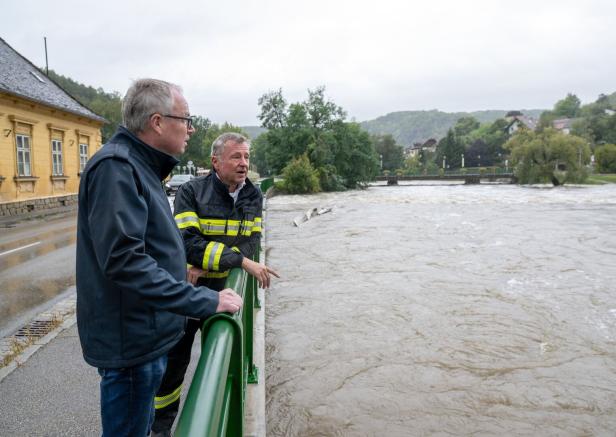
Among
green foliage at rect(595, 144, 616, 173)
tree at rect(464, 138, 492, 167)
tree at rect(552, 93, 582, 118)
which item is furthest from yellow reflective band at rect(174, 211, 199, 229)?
tree at rect(552, 93, 582, 118)

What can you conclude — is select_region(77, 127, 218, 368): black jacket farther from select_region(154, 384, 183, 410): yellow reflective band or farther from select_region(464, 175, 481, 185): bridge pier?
select_region(464, 175, 481, 185): bridge pier

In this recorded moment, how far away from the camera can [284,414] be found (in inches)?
187

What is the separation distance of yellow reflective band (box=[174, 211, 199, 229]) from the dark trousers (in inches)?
25.4

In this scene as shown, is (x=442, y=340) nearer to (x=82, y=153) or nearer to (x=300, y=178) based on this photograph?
(x=82, y=153)

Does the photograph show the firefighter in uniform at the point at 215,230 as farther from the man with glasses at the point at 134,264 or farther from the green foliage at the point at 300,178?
the green foliage at the point at 300,178

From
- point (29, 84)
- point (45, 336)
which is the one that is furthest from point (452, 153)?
point (45, 336)

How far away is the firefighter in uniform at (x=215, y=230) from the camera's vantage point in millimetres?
3072

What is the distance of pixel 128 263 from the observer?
1749 mm

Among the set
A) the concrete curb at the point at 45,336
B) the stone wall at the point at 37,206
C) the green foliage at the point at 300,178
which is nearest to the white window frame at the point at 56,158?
the stone wall at the point at 37,206

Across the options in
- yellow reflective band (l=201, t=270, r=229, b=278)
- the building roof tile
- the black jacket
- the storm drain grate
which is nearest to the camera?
the black jacket

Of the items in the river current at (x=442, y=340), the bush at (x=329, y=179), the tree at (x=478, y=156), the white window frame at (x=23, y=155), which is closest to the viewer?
the river current at (x=442, y=340)

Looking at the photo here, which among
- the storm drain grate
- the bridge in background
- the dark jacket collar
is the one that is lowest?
the storm drain grate

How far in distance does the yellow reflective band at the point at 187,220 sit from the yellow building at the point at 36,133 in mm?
19786

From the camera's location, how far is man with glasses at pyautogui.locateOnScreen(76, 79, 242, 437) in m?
1.76
